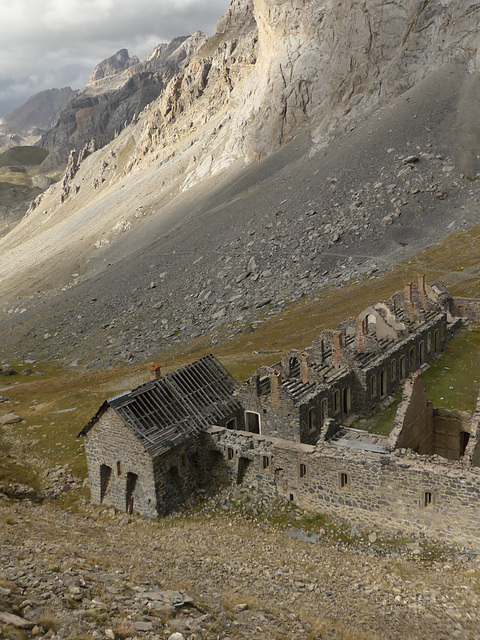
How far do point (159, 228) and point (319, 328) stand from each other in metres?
66.5

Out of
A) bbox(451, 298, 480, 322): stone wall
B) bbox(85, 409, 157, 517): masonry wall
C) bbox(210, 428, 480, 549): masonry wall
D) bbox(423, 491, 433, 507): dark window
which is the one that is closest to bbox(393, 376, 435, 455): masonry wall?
bbox(210, 428, 480, 549): masonry wall

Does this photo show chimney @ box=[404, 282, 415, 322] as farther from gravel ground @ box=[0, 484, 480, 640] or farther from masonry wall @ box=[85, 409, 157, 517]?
masonry wall @ box=[85, 409, 157, 517]

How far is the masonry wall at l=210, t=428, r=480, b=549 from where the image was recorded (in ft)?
65.4

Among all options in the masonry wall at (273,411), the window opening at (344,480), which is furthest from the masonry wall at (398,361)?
the window opening at (344,480)

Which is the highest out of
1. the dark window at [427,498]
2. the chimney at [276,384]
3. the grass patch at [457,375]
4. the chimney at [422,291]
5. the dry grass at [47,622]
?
the chimney at [422,291]

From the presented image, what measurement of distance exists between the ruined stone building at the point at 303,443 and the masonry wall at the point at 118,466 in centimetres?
7

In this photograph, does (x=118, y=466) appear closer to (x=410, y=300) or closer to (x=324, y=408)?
(x=324, y=408)


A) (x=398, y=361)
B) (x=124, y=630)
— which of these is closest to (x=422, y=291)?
(x=398, y=361)

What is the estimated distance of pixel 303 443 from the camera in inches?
1030

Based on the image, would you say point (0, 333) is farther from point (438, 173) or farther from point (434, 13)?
point (434, 13)

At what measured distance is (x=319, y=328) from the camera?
56094mm

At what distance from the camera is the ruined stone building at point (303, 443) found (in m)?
21.0

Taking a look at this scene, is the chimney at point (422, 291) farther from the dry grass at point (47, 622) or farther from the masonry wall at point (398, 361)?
the dry grass at point (47, 622)

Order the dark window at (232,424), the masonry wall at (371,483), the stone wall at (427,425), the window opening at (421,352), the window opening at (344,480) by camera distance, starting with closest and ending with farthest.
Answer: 1. the masonry wall at (371,483)
2. the window opening at (344,480)
3. the stone wall at (427,425)
4. the dark window at (232,424)
5. the window opening at (421,352)
